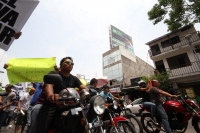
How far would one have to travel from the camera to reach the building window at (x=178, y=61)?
15.9 metres

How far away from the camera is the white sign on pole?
2.54m

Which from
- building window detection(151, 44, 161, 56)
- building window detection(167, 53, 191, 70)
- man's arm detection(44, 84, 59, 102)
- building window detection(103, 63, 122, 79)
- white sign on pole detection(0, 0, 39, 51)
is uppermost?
building window detection(151, 44, 161, 56)

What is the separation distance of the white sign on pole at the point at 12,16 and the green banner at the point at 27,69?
3.78ft

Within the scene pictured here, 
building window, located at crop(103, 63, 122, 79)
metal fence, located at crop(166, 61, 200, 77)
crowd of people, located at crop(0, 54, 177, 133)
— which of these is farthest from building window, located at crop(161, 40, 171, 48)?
crowd of people, located at crop(0, 54, 177, 133)

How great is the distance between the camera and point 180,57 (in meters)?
16.7

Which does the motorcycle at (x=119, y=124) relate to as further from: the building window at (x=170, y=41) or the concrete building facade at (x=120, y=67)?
the concrete building facade at (x=120, y=67)

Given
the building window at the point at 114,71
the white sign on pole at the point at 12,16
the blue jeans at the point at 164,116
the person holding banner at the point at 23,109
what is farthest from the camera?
the building window at the point at 114,71

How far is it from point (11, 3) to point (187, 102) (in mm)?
4913

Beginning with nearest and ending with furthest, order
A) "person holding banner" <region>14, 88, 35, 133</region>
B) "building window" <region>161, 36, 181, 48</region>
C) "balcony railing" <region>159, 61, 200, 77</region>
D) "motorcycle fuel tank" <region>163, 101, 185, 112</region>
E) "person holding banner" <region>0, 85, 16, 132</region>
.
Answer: "motorcycle fuel tank" <region>163, 101, 185, 112</region> < "person holding banner" <region>0, 85, 16, 132</region> < "person holding banner" <region>14, 88, 35, 133</region> < "balcony railing" <region>159, 61, 200, 77</region> < "building window" <region>161, 36, 181, 48</region>

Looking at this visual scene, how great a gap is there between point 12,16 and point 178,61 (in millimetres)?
18830

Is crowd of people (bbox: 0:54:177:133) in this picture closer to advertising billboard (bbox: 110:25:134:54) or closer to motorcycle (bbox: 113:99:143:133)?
motorcycle (bbox: 113:99:143:133)

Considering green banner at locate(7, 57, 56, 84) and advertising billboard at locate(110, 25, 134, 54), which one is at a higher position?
advertising billboard at locate(110, 25, 134, 54)

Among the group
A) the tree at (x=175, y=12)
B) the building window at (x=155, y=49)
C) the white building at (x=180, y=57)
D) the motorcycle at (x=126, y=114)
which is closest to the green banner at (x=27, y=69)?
the motorcycle at (x=126, y=114)

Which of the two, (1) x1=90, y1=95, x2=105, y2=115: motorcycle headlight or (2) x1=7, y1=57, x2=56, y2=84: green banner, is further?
(2) x1=7, y1=57, x2=56, y2=84: green banner
